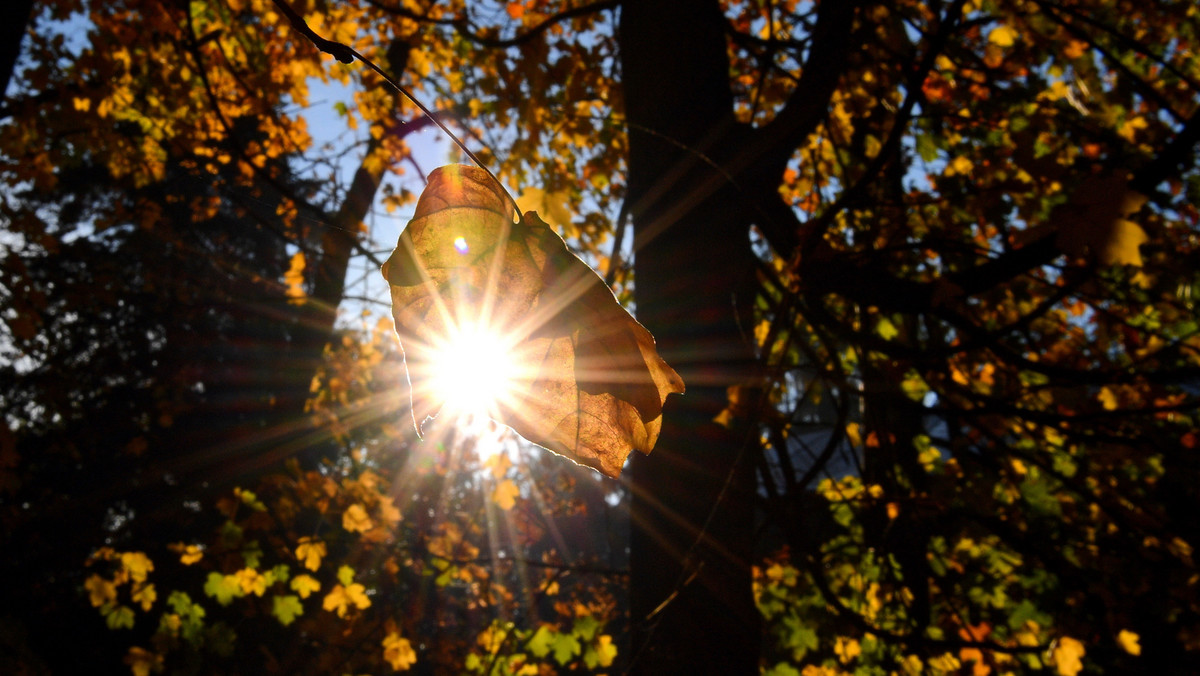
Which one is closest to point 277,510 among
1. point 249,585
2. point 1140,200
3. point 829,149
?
point 249,585

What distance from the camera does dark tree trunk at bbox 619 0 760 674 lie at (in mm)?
1896

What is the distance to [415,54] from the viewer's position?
5188 millimetres

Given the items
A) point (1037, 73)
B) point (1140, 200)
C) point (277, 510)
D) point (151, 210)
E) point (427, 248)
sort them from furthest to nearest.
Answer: point (151, 210), point (277, 510), point (1037, 73), point (1140, 200), point (427, 248)

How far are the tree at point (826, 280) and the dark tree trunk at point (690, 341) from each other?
0.01 meters

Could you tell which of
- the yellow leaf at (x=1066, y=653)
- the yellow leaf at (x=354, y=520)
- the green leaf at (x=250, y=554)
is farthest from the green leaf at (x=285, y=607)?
the yellow leaf at (x=1066, y=653)

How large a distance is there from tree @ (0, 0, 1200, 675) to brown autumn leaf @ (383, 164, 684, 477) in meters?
0.14

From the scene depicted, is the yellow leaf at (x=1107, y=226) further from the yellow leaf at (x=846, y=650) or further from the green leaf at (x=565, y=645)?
the green leaf at (x=565, y=645)

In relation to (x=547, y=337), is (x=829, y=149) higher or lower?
higher

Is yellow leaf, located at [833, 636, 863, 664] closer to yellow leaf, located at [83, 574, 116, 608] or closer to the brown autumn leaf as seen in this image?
the brown autumn leaf

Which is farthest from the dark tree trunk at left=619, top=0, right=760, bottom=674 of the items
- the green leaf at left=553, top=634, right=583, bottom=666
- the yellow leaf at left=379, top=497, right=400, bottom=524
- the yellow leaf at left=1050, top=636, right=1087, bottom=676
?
the yellow leaf at left=379, top=497, right=400, bottom=524

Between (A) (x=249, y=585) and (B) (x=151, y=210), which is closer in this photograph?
(A) (x=249, y=585)

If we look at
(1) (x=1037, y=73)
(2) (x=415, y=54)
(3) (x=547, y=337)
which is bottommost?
(3) (x=547, y=337)

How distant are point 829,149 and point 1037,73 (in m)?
1.51

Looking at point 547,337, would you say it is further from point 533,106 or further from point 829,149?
point 829,149
